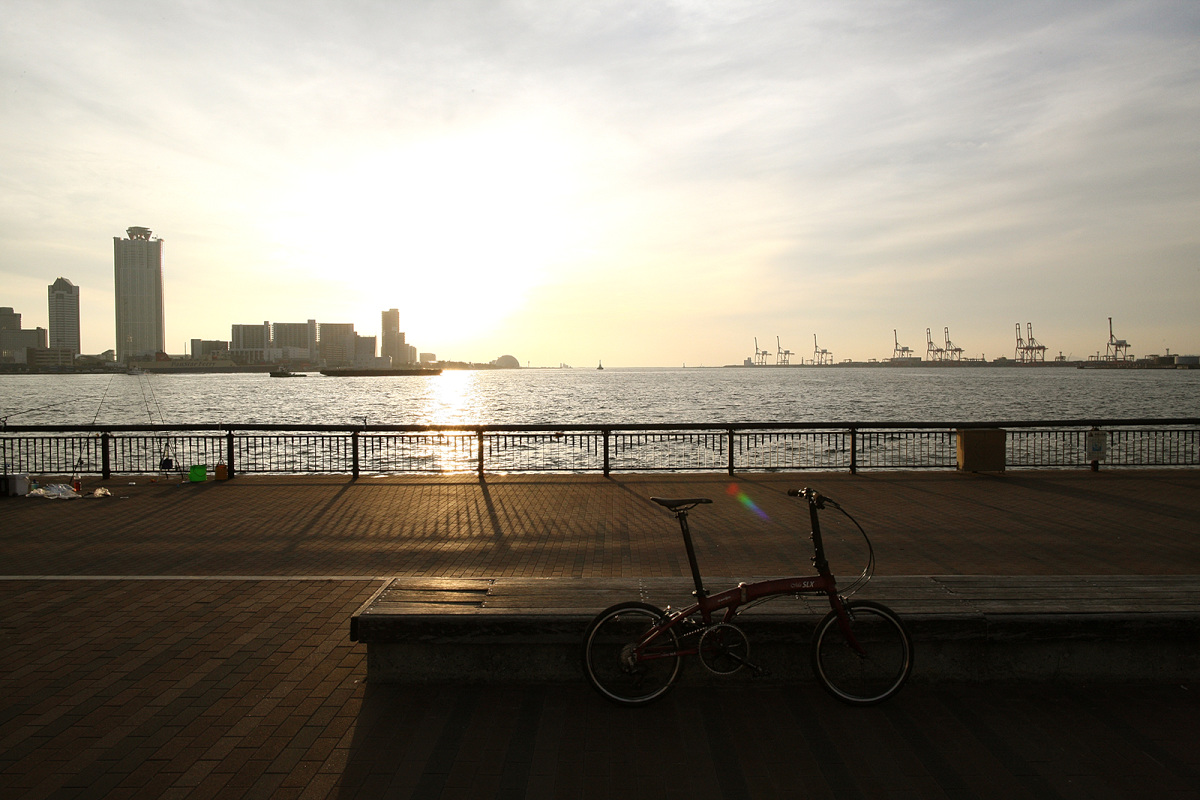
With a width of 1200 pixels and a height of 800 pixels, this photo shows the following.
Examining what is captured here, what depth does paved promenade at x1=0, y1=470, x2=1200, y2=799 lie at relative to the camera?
3.95 meters

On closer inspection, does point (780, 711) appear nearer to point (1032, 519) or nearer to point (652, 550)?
point (652, 550)

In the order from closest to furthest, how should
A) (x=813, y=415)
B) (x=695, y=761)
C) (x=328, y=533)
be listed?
(x=695, y=761) < (x=328, y=533) < (x=813, y=415)

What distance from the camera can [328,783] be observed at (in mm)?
3906

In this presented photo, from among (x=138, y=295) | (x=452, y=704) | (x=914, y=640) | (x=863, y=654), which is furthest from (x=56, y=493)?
(x=138, y=295)

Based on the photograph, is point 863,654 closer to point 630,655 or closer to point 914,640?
point 914,640

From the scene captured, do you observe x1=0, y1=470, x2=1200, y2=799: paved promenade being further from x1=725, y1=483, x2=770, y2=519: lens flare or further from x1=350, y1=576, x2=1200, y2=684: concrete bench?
x1=725, y1=483, x2=770, y2=519: lens flare

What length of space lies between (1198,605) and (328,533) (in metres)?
9.39

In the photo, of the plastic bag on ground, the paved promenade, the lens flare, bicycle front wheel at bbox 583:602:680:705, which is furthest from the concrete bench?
the plastic bag on ground

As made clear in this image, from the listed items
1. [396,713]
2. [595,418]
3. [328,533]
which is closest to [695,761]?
[396,713]

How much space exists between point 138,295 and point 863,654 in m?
86.7

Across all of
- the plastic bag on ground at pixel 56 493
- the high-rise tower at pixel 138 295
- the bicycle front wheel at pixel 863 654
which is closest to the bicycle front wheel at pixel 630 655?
the bicycle front wheel at pixel 863 654

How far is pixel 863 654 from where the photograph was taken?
4.78 meters

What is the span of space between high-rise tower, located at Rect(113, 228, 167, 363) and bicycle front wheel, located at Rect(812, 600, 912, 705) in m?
80.0

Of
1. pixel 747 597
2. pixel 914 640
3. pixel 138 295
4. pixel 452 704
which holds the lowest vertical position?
pixel 452 704
